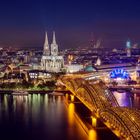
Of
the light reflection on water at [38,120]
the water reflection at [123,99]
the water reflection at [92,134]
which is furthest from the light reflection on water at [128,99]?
the water reflection at [92,134]

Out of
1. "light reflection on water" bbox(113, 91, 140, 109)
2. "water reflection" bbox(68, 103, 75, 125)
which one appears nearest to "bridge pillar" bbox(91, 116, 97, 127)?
"water reflection" bbox(68, 103, 75, 125)

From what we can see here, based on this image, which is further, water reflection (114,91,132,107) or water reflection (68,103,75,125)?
water reflection (114,91,132,107)

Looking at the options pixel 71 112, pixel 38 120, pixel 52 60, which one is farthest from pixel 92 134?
pixel 52 60

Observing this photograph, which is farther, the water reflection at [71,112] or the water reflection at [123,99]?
the water reflection at [123,99]

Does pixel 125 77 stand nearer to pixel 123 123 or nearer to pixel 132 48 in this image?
pixel 123 123

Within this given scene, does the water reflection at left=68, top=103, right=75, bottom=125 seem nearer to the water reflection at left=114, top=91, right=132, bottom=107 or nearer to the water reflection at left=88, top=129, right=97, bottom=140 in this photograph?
the water reflection at left=88, top=129, right=97, bottom=140

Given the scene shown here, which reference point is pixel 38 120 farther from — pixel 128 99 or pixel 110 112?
pixel 128 99

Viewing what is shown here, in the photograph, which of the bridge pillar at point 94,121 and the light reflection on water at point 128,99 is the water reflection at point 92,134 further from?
the light reflection on water at point 128,99
